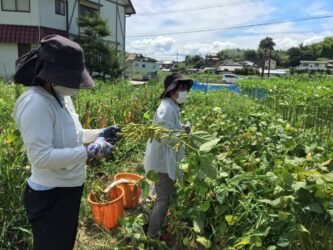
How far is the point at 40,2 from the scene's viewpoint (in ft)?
58.1

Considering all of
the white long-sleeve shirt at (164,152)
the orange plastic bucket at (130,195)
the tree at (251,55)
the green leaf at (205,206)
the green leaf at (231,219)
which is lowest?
the orange plastic bucket at (130,195)

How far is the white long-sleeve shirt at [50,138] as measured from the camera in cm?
160

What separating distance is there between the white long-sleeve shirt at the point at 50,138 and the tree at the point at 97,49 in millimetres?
17127

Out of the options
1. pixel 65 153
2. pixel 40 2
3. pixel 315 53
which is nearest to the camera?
pixel 65 153

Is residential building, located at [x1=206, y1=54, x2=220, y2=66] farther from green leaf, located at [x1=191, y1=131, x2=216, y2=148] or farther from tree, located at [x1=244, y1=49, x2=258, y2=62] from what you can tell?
green leaf, located at [x1=191, y1=131, x2=216, y2=148]

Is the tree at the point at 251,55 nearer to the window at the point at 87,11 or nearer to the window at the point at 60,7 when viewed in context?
the window at the point at 87,11

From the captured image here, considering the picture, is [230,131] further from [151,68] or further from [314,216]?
[151,68]

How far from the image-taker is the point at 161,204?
2.78 metres

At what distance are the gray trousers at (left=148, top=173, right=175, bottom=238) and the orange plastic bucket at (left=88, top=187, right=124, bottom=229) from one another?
0.44 metres

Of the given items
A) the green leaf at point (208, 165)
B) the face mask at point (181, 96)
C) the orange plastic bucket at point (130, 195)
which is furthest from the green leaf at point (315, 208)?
the orange plastic bucket at point (130, 195)

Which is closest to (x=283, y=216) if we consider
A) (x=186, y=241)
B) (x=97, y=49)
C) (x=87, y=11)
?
(x=186, y=241)

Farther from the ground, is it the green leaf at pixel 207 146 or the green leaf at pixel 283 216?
the green leaf at pixel 207 146

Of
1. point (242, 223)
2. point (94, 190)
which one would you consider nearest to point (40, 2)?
point (94, 190)

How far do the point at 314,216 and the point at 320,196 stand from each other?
0.19 m
